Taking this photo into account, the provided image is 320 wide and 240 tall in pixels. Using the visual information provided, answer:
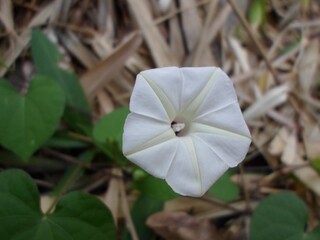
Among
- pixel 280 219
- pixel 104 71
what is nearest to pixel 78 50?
pixel 104 71

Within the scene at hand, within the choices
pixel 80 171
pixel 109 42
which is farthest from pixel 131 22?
pixel 80 171

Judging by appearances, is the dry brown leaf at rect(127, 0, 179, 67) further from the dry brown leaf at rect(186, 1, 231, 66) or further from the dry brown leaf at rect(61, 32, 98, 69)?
the dry brown leaf at rect(61, 32, 98, 69)

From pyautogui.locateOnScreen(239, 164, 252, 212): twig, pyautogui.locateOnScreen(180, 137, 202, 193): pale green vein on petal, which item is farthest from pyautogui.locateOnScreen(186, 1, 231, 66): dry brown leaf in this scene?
pyautogui.locateOnScreen(180, 137, 202, 193): pale green vein on petal

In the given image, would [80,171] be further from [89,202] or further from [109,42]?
[109,42]

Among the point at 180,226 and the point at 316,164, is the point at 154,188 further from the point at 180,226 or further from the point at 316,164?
the point at 316,164

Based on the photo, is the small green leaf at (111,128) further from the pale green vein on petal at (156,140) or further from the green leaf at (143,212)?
the pale green vein on petal at (156,140)

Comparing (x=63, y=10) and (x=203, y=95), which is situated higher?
(x=63, y=10)

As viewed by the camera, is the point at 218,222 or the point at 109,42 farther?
the point at 109,42
